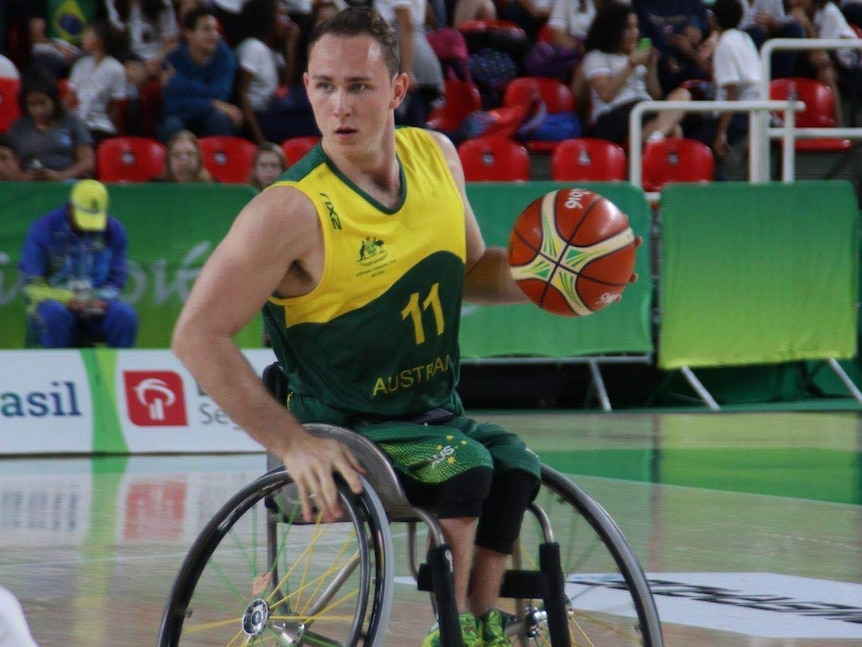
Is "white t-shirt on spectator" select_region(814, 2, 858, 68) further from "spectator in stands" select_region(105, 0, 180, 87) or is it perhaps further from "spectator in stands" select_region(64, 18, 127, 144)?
"spectator in stands" select_region(64, 18, 127, 144)

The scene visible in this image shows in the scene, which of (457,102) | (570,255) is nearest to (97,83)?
(457,102)

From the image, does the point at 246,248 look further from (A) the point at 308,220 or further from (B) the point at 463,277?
(B) the point at 463,277

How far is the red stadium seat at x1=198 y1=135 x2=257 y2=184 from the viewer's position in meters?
12.3

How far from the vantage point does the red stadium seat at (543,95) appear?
13.6 m

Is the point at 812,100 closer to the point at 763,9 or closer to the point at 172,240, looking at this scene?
the point at 763,9

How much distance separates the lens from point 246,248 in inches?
131

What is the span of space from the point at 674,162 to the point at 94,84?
4914 mm

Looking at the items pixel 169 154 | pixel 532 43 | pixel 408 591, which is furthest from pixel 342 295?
pixel 532 43

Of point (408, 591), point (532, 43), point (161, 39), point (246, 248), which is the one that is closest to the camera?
point (246, 248)

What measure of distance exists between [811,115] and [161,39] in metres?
6.15

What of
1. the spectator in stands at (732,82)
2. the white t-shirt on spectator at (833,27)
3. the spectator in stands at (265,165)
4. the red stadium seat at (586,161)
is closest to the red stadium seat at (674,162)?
the red stadium seat at (586,161)

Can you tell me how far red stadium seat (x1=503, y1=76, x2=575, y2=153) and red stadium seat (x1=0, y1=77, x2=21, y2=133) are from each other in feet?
13.7

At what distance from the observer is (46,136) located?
38.1 ft

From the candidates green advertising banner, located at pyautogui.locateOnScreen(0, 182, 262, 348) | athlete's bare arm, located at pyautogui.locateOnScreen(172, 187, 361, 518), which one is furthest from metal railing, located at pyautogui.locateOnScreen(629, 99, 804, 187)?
athlete's bare arm, located at pyautogui.locateOnScreen(172, 187, 361, 518)
